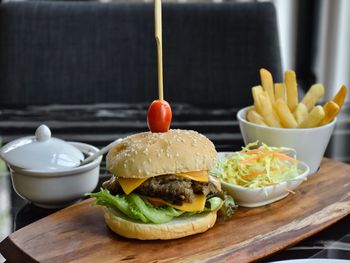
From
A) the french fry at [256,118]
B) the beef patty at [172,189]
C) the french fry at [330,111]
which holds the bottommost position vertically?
the beef patty at [172,189]

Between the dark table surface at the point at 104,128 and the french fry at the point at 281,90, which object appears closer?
the dark table surface at the point at 104,128

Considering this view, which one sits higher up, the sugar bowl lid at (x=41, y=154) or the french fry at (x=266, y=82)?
the french fry at (x=266, y=82)

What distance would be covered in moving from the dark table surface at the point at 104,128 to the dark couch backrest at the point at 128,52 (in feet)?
0.94

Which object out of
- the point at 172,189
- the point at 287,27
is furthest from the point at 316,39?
the point at 172,189

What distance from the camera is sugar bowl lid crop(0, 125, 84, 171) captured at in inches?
70.0

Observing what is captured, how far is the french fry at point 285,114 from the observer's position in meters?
2.04

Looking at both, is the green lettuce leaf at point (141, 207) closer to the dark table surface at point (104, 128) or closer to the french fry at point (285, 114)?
the dark table surface at point (104, 128)

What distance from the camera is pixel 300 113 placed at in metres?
2.09

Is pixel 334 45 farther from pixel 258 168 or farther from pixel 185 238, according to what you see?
pixel 185 238

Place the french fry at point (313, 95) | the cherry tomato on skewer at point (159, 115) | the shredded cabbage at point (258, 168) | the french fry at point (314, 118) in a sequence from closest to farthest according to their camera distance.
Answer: the cherry tomato on skewer at point (159, 115) < the shredded cabbage at point (258, 168) < the french fry at point (314, 118) < the french fry at point (313, 95)

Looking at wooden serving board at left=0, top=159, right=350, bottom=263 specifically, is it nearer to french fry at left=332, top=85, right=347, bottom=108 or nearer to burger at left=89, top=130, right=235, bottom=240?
burger at left=89, top=130, right=235, bottom=240

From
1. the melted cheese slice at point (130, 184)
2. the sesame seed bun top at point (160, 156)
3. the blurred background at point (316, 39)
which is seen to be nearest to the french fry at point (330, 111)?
→ the sesame seed bun top at point (160, 156)

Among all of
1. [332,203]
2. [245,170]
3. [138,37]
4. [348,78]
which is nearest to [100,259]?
[245,170]

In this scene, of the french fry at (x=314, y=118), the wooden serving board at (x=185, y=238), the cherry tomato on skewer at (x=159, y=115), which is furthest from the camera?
the french fry at (x=314, y=118)
